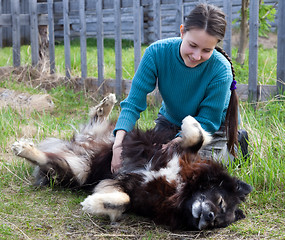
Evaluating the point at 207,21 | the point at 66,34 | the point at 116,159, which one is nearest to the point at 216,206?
the point at 116,159

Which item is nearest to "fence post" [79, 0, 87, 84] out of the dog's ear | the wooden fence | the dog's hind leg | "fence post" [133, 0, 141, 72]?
the wooden fence

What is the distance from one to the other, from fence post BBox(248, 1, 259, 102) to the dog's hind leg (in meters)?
3.06

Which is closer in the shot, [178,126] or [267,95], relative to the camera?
[178,126]

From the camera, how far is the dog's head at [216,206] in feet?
8.04

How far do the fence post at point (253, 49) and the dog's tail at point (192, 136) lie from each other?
8.11ft

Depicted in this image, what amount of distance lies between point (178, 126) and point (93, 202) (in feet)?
4.54

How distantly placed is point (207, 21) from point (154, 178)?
129 centimetres

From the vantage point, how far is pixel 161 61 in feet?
10.9

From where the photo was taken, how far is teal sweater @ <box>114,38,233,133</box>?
3.23 metres

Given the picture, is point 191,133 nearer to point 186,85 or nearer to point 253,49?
point 186,85

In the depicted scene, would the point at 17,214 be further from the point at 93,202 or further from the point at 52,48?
the point at 52,48

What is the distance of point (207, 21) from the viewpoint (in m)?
2.94

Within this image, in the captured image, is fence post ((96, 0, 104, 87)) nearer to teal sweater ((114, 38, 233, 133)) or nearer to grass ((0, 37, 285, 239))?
grass ((0, 37, 285, 239))

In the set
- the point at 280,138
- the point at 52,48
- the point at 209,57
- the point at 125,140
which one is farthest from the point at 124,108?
the point at 52,48
